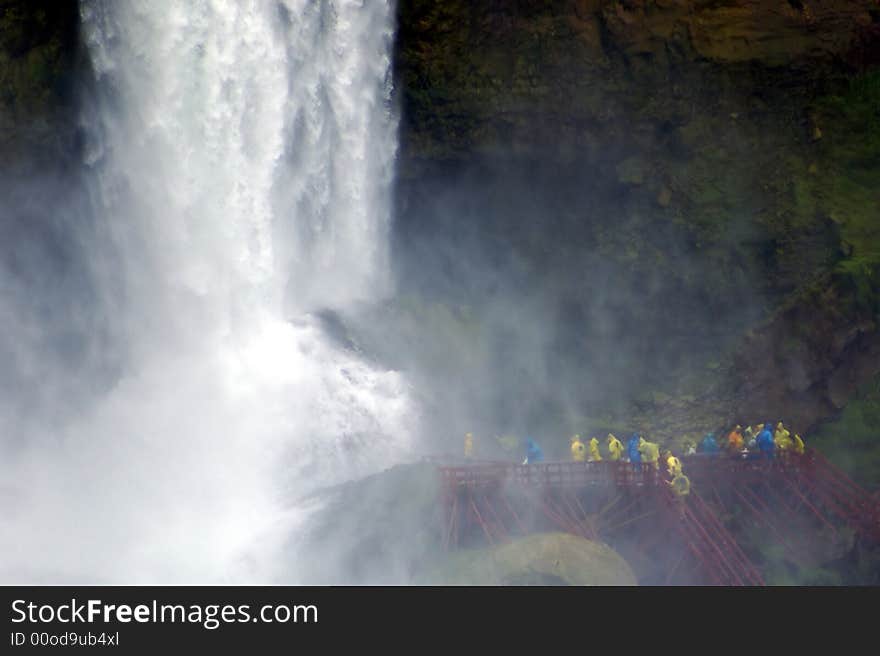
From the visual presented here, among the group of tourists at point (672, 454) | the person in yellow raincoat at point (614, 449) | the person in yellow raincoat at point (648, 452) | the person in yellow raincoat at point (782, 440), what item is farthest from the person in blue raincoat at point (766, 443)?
the person in yellow raincoat at point (614, 449)

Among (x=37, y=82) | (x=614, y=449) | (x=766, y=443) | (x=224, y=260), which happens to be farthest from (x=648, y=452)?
(x=37, y=82)

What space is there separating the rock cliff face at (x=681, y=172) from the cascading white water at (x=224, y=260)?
2653mm

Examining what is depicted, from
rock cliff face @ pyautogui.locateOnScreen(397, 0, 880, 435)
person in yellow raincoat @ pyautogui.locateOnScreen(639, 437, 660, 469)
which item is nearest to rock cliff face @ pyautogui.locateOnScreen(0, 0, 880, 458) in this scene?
rock cliff face @ pyautogui.locateOnScreen(397, 0, 880, 435)

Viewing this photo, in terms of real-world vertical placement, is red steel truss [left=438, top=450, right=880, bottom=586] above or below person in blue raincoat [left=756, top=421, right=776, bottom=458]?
below

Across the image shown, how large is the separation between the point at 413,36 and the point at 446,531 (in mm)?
13240

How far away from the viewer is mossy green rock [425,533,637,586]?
2231 centimetres

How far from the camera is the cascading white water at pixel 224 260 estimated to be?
26.9 meters

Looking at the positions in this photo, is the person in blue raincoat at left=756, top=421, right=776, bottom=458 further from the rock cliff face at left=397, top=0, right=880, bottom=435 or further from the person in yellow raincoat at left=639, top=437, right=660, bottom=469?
the rock cliff face at left=397, top=0, right=880, bottom=435

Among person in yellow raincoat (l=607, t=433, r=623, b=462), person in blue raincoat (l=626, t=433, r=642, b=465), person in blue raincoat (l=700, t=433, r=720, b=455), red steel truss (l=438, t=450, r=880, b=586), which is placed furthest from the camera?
person in blue raincoat (l=700, t=433, r=720, b=455)

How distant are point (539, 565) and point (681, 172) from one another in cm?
1384

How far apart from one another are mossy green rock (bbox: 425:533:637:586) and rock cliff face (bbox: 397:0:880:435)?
9.78 m

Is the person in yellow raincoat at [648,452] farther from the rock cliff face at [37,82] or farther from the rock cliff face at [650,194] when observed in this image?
the rock cliff face at [37,82]

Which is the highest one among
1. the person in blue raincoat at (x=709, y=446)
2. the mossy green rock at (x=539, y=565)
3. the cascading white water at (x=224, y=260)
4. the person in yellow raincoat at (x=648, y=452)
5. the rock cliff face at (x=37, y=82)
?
the rock cliff face at (x=37, y=82)

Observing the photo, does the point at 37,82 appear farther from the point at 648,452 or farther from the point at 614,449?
the point at 648,452
